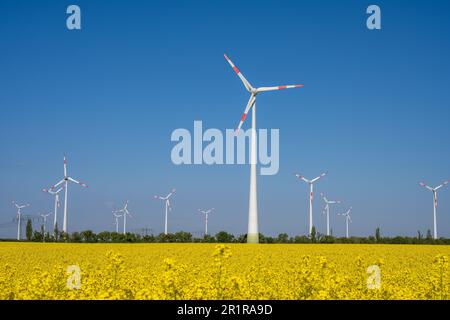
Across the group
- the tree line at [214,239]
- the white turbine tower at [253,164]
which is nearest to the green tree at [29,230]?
the tree line at [214,239]

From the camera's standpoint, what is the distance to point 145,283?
15.6 m

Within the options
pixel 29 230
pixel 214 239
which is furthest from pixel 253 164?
pixel 29 230

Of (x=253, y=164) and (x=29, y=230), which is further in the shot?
(x=29, y=230)

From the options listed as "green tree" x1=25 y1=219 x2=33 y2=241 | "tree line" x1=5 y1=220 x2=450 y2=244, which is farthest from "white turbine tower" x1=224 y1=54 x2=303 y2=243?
"green tree" x1=25 y1=219 x2=33 y2=241

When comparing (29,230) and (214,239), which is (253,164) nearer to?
(214,239)

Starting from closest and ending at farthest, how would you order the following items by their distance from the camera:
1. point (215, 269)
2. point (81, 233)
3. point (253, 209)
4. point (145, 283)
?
1. point (215, 269)
2. point (145, 283)
3. point (253, 209)
4. point (81, 233)

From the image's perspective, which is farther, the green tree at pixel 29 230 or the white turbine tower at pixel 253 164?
the green tree at pixel 29 230

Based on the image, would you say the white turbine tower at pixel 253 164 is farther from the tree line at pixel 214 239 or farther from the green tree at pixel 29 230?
the green tree at pixel 29 230

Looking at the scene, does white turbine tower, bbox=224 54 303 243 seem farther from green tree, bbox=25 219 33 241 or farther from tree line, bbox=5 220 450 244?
green tree, bbox=25 219 33 241
